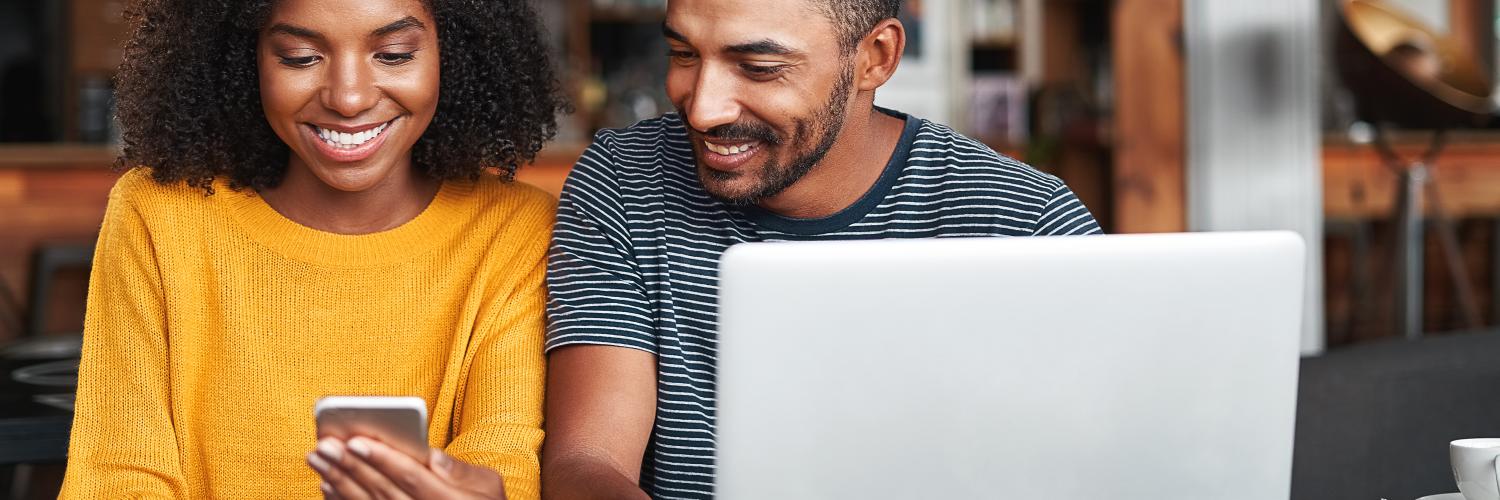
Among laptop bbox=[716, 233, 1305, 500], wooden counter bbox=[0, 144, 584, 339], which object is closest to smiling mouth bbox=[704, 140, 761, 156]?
laptop bbox=[716, 233, 1305, 500]

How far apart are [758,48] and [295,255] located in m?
0.51

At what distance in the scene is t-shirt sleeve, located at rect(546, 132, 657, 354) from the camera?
131 cm

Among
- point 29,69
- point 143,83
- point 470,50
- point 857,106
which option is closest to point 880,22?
point 857,106

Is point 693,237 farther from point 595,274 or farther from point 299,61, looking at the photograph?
point 299,61

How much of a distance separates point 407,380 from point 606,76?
444 centimetres

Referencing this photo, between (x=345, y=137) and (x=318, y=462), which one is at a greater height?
(x=345, y=137)

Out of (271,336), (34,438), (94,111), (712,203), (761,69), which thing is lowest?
(34,438)

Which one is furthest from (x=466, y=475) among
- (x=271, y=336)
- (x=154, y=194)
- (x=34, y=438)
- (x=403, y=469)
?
(x=34, y=438)

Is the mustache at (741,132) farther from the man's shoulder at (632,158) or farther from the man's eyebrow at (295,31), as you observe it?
the man's eyebrow at (295,31)

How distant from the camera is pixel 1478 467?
988 millimetres

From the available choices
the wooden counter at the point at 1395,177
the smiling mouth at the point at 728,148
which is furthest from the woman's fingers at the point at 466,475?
the wooden counter at the point at 1395,177

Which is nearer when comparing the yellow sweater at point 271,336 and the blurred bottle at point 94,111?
the yellow sweater at point 271,336

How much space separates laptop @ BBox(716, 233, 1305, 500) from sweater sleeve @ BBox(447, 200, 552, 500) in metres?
0.45

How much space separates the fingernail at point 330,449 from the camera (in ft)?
2.99
